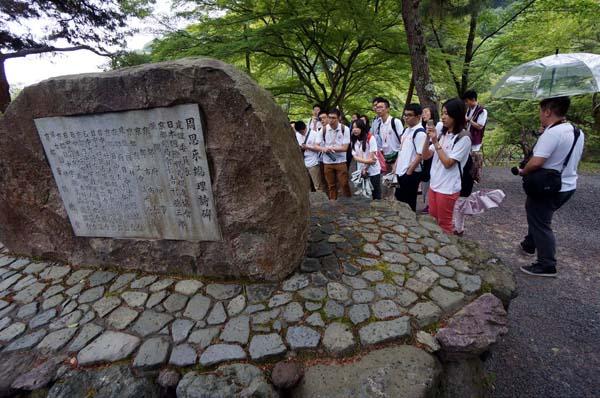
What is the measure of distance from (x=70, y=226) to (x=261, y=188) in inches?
101

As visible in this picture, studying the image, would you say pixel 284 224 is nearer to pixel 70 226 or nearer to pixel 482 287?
pixel 482 287

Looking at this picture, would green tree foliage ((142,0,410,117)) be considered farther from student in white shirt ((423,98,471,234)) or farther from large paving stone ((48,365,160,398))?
large paving stone ((48,365,160,398))

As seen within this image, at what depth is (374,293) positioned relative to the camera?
2932 millimetres

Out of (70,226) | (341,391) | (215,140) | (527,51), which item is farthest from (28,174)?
(527,51)

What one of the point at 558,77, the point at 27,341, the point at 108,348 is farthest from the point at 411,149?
the point at 27,341

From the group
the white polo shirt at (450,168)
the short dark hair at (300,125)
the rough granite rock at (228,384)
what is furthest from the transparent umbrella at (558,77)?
the rough granite rock at (228,384)

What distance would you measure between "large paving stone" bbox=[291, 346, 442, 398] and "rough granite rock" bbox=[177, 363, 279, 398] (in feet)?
0.90

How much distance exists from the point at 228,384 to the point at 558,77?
5016 mm

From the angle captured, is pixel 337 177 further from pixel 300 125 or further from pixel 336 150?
pixel 300 125

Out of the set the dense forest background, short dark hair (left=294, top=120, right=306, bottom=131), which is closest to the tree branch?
the dense forest background

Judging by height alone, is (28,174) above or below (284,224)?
above

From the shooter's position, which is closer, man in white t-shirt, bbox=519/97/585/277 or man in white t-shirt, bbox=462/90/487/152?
man in white t-shirt, bbox=519/97/585/277

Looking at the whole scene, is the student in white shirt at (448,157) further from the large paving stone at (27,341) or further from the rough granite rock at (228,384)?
the large paving stone at (27,341)

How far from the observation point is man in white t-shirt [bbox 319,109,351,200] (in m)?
5.28
